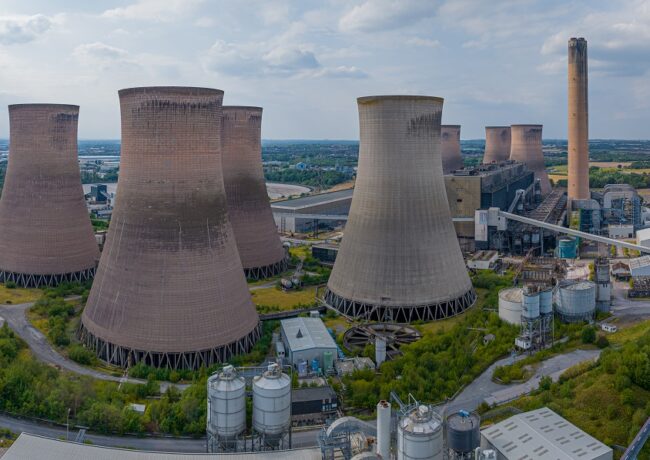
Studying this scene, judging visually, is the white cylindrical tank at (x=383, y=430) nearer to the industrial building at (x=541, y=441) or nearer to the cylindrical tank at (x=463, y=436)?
the cylindrical tank at (x=463, y=436)

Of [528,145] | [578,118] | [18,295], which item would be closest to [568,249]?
[578,118]

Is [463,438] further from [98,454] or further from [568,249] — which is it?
[568,249]

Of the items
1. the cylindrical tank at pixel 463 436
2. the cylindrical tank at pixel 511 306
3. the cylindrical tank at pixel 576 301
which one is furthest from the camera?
the cylindrical tank at pixel 576 301

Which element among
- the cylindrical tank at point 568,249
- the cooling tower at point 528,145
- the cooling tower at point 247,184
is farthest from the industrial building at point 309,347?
the cooling tower at point 528,145

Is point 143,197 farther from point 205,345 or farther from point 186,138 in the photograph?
point 205,345

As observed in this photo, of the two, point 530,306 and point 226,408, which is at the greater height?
point 530,306

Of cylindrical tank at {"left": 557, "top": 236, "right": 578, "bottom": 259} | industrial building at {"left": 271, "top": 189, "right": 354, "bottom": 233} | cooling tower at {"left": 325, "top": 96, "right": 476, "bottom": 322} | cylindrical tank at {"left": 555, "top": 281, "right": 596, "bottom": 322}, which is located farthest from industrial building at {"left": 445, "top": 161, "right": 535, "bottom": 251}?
cylindrical tank at {"left": 555, "top": 281, "right": 596, "bottom": 322}

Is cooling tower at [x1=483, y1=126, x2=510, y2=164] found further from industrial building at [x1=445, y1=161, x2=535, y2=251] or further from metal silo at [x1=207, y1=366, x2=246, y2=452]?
metal silo at [x1=207, y1=366, x2=246, y2=452]
